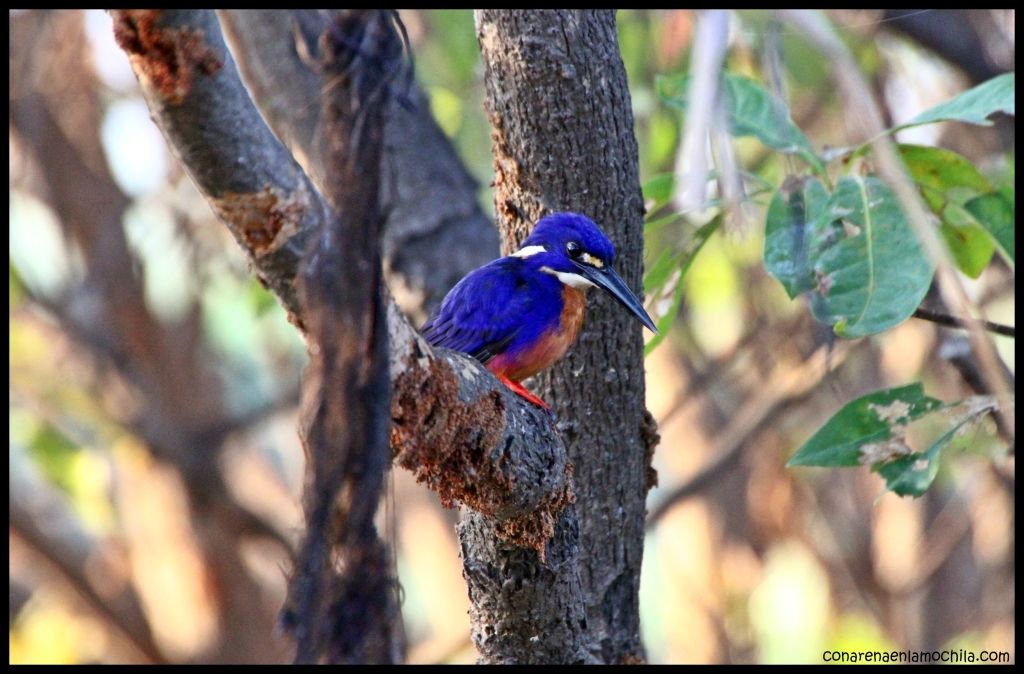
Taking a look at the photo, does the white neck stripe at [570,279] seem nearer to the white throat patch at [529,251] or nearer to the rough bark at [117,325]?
the white throat patch at [529,251]

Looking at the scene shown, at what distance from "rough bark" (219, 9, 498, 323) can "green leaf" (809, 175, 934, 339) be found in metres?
1.89

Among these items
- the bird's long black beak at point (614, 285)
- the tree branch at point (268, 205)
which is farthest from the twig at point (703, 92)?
the bird's long black beak at point (614, 285)

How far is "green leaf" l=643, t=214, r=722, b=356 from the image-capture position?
3.36 metres

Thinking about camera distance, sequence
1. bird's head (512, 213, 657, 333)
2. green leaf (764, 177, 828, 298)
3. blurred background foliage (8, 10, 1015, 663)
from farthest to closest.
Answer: blurred background foliage (8, 10, 1015, 663)
bird's head (512, 213, 657, 333)
green leaf (764, 177, 828, 298)

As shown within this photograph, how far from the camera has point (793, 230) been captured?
121 inches

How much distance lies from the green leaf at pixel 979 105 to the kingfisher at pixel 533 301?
0.95 metres

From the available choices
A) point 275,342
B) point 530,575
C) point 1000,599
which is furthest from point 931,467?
point 275,342

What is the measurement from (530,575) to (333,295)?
148 cm

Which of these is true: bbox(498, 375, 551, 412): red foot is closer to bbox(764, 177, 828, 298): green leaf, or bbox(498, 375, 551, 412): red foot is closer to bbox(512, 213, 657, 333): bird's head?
bbox(512, 213, 657, 333): bird's head

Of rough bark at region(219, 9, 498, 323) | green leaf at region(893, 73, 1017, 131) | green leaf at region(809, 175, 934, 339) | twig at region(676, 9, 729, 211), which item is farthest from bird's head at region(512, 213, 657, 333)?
twig at region(676, 9, 729, 211)

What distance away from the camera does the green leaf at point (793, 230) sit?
297cm

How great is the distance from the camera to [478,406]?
8.16ft

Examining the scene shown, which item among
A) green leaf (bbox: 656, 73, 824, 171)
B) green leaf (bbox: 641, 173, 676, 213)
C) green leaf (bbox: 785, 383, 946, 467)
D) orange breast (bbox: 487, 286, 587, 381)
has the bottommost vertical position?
green leaf (bbox: 785, 383, 946, 467)

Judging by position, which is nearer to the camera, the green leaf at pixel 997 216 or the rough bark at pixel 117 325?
the green leaf at pixel 997 216
